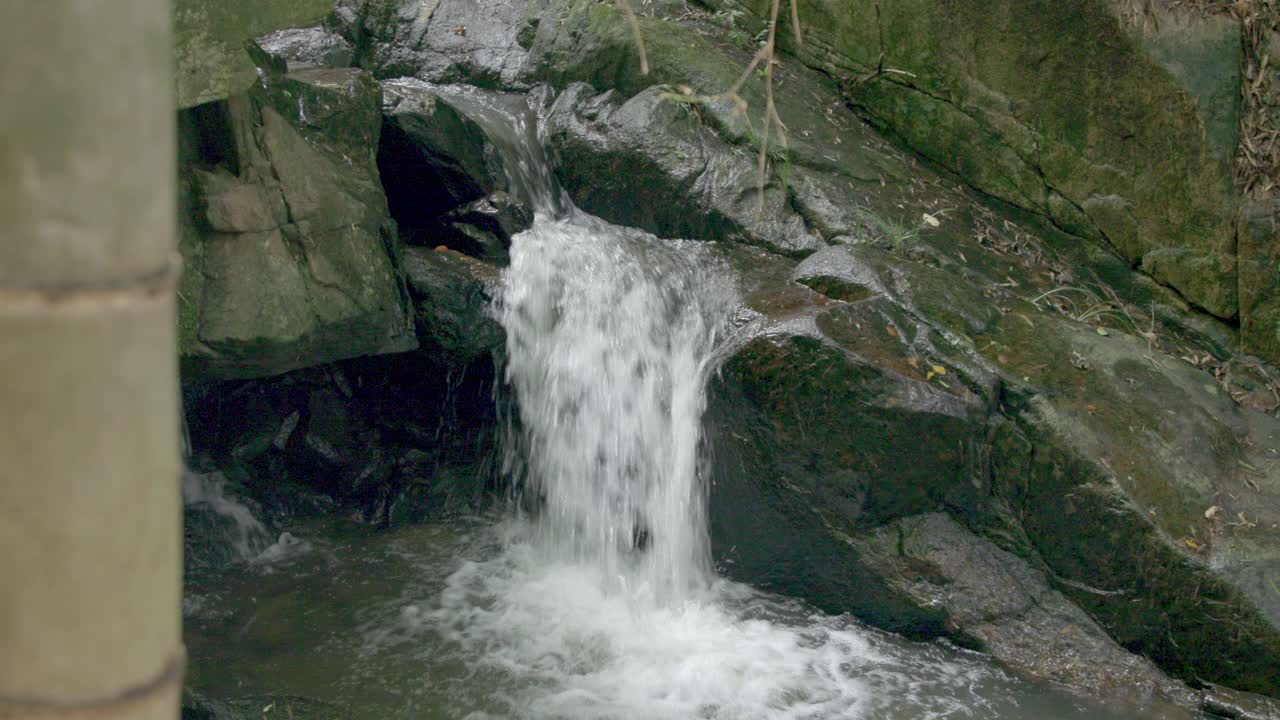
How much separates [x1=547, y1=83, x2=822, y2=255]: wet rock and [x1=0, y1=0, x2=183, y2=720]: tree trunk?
5021 millimetres

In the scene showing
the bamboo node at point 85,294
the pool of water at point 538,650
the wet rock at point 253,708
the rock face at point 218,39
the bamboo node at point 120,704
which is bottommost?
the pool of water at point 538,650

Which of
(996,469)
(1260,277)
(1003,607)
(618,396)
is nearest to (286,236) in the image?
(618,396)

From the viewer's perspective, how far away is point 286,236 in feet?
14.8

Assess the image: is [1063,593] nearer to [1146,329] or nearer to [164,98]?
[1146,329]

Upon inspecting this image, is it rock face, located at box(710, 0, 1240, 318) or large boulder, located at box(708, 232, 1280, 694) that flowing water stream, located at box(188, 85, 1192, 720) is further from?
rock face, located at box(710, 0, 1240, 318)

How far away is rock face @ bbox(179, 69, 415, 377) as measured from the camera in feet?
13.9

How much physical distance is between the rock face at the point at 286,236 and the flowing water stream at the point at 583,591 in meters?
0.89

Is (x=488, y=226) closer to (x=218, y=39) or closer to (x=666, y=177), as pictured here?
(x=666, y=177)

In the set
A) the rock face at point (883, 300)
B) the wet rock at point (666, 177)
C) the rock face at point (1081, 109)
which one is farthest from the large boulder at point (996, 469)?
the rock face at point (1081, 109)

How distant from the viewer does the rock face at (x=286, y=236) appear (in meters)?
4.24

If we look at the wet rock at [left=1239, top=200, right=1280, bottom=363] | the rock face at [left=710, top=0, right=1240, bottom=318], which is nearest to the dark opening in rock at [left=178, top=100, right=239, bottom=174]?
the rock face at [left=710, top=0, right=1240, bottom=318]

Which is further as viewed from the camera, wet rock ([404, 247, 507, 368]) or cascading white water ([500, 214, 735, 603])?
wet rock ([404, 247, 507, 368])

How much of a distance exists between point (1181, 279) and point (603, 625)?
12.6ft

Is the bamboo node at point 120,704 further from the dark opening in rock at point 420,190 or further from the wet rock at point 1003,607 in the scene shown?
the dark opening in rock at point 420,190
